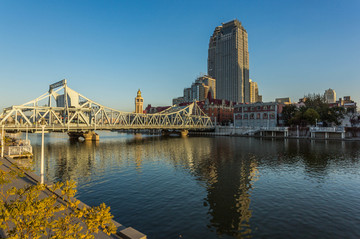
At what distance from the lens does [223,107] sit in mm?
164000

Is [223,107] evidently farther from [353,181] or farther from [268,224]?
[268,224]

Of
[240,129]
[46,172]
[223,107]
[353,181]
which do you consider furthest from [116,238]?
[223,107]

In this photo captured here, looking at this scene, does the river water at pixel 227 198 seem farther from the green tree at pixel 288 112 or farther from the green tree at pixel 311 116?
the green tree at pixel 288 112

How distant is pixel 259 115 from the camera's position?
123 meters

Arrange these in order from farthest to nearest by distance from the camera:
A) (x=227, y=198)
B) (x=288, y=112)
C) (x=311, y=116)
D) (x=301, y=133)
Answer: (x=288, y=112), (x=301, y=133), (x=311, y=116), (x=227, y=198)

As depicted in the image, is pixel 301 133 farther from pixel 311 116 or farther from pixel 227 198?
pixel 227 198

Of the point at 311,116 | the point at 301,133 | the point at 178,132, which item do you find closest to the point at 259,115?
the point at 301,133

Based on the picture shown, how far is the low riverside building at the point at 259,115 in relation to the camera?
11764 cm

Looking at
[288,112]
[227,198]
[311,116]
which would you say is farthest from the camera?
[288,112]

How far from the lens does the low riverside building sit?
118m

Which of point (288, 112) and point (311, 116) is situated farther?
point (288, 112)

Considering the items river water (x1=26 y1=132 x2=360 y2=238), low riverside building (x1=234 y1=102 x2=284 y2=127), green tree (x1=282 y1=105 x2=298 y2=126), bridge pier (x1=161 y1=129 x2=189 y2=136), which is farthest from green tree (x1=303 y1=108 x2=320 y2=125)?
river water (x1=26 y1=132 x2=360 y2=238)

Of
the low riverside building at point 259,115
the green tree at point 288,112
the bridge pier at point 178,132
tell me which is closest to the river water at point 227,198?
the green tree at point 288,112

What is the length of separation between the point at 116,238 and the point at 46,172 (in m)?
26.8
